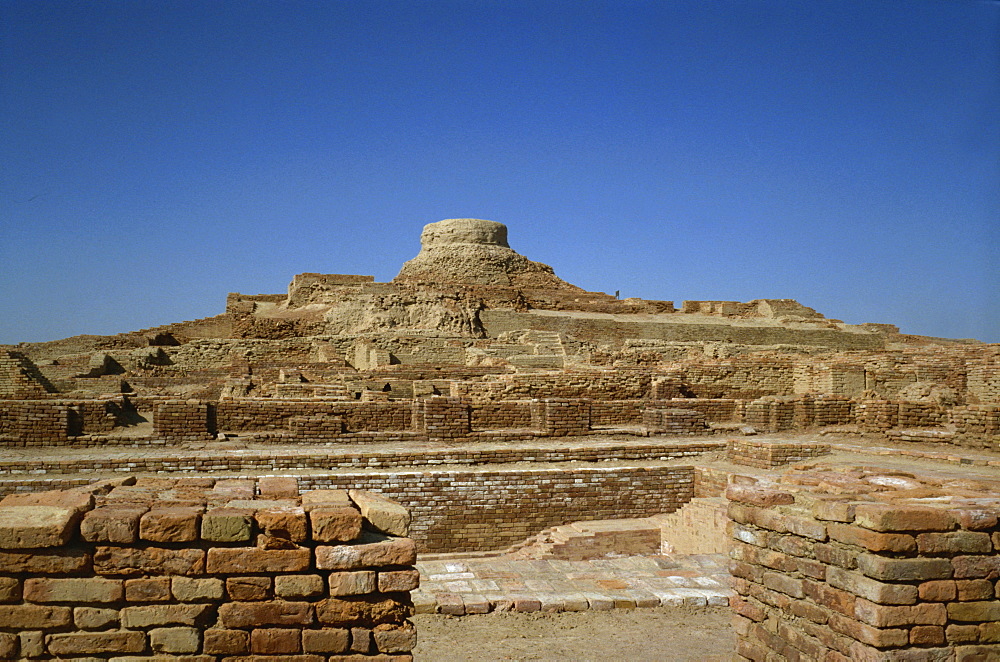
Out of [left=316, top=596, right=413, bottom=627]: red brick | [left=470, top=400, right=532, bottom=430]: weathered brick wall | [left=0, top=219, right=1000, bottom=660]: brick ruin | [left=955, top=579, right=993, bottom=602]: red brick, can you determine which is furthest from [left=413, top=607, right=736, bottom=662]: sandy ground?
[left=470, top=400, right=532, bottom=430]: weathered brick wall

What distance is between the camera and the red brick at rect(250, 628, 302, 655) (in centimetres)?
275

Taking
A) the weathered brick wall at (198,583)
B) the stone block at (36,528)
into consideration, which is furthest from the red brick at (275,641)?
the stone block at (36,528)

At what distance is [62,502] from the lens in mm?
2854

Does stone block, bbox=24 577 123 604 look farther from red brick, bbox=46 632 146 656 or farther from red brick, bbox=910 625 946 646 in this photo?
red brick, bbox=910 625 946 646

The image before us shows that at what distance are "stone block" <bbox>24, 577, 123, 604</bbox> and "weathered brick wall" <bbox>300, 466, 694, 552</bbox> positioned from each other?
205 inches

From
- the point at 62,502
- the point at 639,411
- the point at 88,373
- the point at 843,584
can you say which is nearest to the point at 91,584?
the point at 62,502

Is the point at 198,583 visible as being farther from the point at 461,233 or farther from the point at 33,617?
the point at 461,233

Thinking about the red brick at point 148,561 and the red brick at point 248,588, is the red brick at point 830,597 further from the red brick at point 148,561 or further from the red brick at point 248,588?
the red brick at point 148,561

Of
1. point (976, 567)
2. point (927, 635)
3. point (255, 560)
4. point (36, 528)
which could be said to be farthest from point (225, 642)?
point (976, 567)

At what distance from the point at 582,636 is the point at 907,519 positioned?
102 inches

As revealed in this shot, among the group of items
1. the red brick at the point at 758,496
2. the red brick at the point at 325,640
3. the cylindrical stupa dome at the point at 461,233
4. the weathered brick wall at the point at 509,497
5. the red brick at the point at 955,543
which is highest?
the cylindrical stupa dome at the point at 461,233

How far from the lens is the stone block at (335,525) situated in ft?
9.12

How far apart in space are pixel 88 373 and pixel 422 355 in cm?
939

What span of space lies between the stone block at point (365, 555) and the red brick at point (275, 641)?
285 mm
